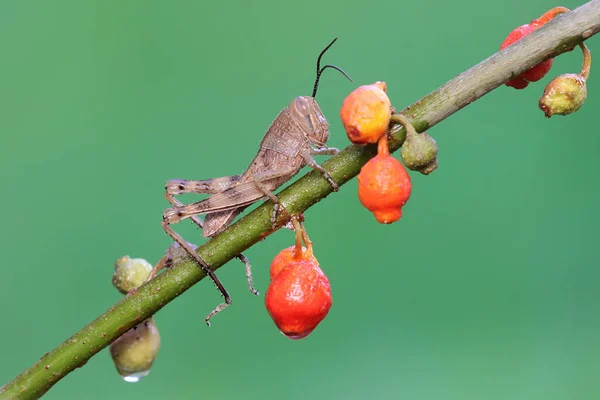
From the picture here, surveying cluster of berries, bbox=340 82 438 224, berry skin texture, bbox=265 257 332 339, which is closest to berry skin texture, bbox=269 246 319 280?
berry skin texture, bbox=265 257 332 339

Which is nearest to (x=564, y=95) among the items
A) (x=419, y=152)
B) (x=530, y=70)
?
(x=530, y=70)

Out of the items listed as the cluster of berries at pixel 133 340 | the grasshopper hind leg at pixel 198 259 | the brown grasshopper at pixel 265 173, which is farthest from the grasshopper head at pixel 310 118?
the cluster of berries at pixel 133 340

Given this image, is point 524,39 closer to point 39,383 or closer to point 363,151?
point 363,151

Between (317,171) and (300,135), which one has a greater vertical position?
(300,135)

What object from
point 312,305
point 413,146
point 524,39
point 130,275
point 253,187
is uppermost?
point 253,187

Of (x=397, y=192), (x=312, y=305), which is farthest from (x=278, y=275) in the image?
(x=397, y=192)

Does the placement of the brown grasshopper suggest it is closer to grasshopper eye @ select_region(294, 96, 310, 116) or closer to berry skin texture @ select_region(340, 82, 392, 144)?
grasshopper eye @ select_region(294, 96, 310, 116)

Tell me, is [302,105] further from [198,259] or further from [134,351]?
[134,351]
